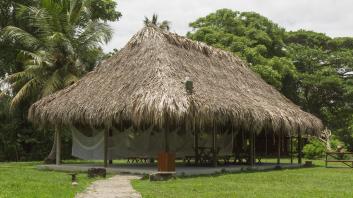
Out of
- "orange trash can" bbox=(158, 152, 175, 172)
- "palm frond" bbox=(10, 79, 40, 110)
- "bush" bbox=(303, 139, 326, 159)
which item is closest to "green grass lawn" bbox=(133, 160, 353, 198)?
"orange trash can" bbox=(158, 152, 175, 172)

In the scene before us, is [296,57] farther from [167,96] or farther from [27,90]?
[167,96]

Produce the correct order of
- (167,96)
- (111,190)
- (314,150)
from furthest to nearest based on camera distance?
(314,150)
(167,96)
(111,190)

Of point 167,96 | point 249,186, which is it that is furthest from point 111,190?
point 167,96

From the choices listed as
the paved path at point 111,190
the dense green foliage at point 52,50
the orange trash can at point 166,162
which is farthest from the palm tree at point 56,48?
the paved path at point 111,190

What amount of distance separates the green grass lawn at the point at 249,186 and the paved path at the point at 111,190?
0.22m

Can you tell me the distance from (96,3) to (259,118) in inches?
571

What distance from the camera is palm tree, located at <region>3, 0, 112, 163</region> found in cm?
2036

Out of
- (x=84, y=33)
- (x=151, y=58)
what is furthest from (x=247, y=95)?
(x=84, y=33)

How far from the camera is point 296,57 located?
33250 mm

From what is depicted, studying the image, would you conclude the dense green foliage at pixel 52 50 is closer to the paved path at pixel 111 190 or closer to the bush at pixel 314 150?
the paved path at pixel 111 190

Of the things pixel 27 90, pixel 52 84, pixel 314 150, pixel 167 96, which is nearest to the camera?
pixel 167 96

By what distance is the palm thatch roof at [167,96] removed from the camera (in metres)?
13.8

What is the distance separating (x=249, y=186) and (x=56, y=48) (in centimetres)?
1163

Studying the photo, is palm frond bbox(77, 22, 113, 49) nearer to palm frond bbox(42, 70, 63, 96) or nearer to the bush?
palm frond bbox(42, 70, 63, 96)
